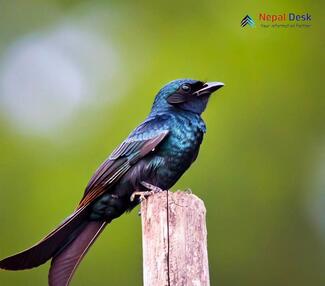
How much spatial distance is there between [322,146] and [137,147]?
1948mm

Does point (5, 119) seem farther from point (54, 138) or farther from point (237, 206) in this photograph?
point (237, 206)

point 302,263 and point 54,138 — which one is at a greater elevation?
point 54,138

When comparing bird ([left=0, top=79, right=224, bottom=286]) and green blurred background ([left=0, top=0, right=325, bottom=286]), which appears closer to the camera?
bird ([left=0, top=79, right=224, bottom=286])

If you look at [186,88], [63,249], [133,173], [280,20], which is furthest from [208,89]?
[280,20]

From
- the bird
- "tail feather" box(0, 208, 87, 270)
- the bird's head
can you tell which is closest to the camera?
"tail feather" box(0, 208, 87, 270)

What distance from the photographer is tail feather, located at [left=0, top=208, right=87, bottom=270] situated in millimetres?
3115

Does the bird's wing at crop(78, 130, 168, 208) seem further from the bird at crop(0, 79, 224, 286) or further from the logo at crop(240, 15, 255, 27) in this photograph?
the logo at crop(240, 15, 255, 27)

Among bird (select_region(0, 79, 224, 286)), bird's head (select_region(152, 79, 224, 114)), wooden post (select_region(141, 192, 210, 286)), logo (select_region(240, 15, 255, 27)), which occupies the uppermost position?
logo (select_region(240, 15, 255, 27))

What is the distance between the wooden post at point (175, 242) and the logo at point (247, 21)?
2.26 m

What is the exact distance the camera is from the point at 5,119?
4949 millimetres

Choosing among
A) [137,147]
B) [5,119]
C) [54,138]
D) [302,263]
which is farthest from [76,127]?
[302,263]

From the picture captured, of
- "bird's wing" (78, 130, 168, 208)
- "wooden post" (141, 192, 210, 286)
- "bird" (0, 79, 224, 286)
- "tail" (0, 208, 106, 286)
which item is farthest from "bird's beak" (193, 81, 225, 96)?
"wooden post" (141, 192, 210, 286)

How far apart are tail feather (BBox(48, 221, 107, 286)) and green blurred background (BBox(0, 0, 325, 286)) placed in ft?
3.68

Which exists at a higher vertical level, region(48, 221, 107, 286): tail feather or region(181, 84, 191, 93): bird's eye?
region(181, 84, 191, 93): bird's eye
